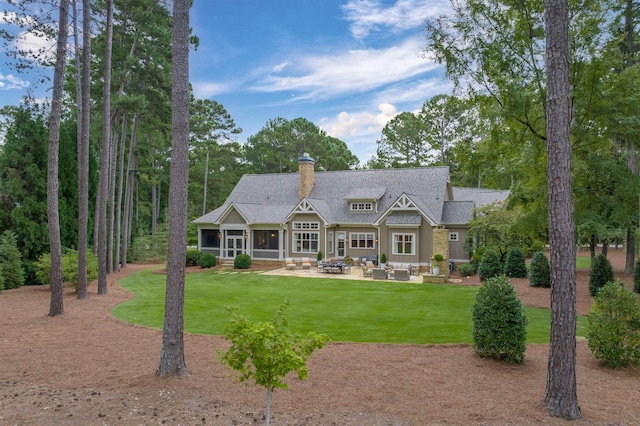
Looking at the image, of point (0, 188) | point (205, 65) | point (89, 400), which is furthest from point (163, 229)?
point (89, 400)

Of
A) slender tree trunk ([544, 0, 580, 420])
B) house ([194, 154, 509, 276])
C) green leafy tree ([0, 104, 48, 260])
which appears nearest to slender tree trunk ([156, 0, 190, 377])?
slender tree trunk ([544, 0, 580, 420])

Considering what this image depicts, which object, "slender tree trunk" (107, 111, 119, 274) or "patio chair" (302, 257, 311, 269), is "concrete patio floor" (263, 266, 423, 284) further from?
"slender tree trunk" (107, 111, 119, 274)

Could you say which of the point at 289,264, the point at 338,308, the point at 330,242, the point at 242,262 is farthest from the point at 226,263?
the point at 338,308

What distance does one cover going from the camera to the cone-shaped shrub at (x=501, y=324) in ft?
22.5

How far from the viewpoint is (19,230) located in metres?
16.5

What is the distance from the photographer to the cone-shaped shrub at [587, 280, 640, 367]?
21.9 feet

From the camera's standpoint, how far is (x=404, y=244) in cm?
2184

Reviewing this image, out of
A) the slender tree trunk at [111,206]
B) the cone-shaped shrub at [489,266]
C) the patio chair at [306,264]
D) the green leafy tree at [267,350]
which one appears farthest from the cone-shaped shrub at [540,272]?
the slender tree trunk at [111,206]

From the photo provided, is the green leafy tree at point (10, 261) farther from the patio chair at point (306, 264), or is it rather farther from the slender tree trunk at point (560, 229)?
the slender tree trunk at point (560, 229)

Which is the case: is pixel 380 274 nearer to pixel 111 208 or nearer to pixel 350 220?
pixel 350 220

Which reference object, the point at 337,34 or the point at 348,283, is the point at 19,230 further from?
the point at 337,34

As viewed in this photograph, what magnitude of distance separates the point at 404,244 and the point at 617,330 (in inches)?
595

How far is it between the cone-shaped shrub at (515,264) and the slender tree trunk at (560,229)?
47.2 ft

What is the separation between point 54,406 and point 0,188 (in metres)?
16.4
